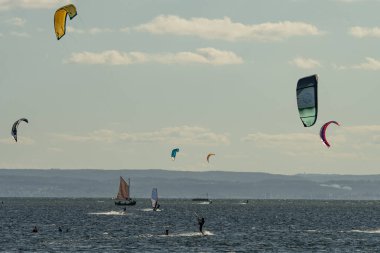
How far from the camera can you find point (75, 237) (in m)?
109

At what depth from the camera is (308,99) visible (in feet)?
238

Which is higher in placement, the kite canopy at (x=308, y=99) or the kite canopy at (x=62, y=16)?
the kite canopy at (x=62, y=16)

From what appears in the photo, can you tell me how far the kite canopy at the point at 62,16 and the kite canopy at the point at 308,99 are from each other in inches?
858

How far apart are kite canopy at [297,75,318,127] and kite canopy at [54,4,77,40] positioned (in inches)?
858

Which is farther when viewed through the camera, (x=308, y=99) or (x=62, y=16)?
(x=62, y=16)

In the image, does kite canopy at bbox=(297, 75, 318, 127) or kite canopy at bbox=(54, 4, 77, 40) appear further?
kite canopy at bbox=(54, 4, 77, 40)

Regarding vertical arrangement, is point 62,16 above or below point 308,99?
above

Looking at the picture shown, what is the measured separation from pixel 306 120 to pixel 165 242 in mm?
33174

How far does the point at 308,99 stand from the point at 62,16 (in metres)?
24.8

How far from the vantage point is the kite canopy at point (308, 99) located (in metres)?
71.4

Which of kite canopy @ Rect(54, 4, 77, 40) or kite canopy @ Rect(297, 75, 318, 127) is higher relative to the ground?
kite canopy @ Rect(54, 4, 77, 40)

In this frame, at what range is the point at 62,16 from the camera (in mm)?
81312

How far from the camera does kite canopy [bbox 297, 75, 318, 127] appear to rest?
234 ft

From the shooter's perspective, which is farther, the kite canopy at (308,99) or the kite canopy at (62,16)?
the kite canopy at (62,16)
